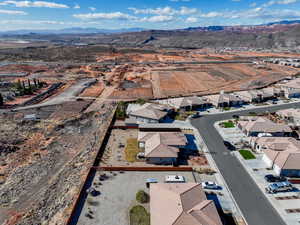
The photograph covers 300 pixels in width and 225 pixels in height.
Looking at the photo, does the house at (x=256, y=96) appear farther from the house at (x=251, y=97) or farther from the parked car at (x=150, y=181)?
the parked car at (x=150, y=181)

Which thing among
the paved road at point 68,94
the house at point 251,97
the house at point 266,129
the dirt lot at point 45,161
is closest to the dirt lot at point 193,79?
the house at point 251,97

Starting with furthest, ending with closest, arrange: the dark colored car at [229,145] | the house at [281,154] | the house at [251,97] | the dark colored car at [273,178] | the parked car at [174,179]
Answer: the house at [251,97] → the dark colored car at [229,145] → the house at [281,154] → the dark colored car at [273,178] → the parked car at [174,179]

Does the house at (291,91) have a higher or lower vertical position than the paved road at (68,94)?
higher

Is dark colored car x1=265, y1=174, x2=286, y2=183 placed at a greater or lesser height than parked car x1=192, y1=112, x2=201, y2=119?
lesser

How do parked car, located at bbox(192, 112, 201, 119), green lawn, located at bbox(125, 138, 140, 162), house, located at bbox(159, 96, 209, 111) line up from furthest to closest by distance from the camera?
house, located at bbox(159, 96, 209, 111) → parked car, located at bbox(192, 112, 201, 119) → green lawn, located at bbox(125, 138, 140, 162)

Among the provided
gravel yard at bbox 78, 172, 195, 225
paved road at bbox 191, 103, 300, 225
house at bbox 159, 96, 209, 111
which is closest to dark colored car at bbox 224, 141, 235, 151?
paved road at bbox 191, 103, 300, 225

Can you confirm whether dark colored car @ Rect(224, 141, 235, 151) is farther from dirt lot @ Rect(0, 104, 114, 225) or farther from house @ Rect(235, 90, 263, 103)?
house @ Rect(235, 90, 263, 103)

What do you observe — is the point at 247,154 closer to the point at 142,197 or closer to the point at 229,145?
the point at 229,145

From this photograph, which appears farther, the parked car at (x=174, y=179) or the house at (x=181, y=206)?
the parked car at (x=174, y=179)
